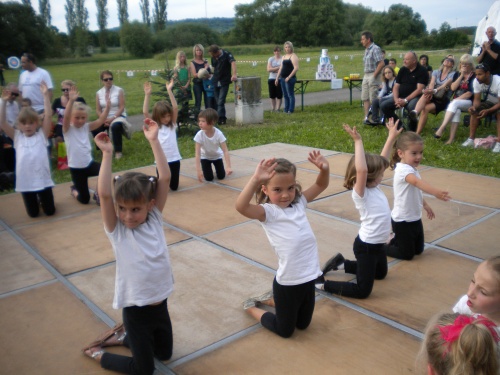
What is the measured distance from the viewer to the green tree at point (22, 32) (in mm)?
57906

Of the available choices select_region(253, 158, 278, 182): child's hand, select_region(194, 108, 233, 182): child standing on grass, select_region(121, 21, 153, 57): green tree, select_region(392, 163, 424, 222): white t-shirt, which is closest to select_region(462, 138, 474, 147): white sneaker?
select_region(194, 108, 233, 182): child standing on grass

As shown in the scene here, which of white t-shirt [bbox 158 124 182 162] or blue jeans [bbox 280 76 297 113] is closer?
white t-shirt [bbox 158 124 182 162]

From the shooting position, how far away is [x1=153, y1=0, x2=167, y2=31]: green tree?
97125 millimetres

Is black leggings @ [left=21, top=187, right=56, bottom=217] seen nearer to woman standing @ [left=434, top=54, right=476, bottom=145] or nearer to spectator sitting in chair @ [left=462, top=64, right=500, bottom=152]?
woman standing @ [left=434, top=54, right=476, bottom=145]

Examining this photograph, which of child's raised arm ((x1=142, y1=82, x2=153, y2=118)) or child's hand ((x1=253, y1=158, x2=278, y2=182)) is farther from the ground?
child's raised arm ((x1=142, y1=82, x2=153, y2=118))

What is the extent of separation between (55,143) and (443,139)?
7604mm

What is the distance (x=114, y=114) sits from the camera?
966 cm

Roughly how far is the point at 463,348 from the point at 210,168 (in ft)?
18.8

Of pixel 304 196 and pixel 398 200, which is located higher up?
pixel 304 196

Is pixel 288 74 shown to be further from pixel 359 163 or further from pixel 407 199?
pixel 359 163

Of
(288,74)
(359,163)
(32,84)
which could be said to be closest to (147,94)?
(359,163)

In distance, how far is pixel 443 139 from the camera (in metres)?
9.61

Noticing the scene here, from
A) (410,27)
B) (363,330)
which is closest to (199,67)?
(363,330)

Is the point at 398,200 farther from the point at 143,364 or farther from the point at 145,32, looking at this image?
the point at 145,32
